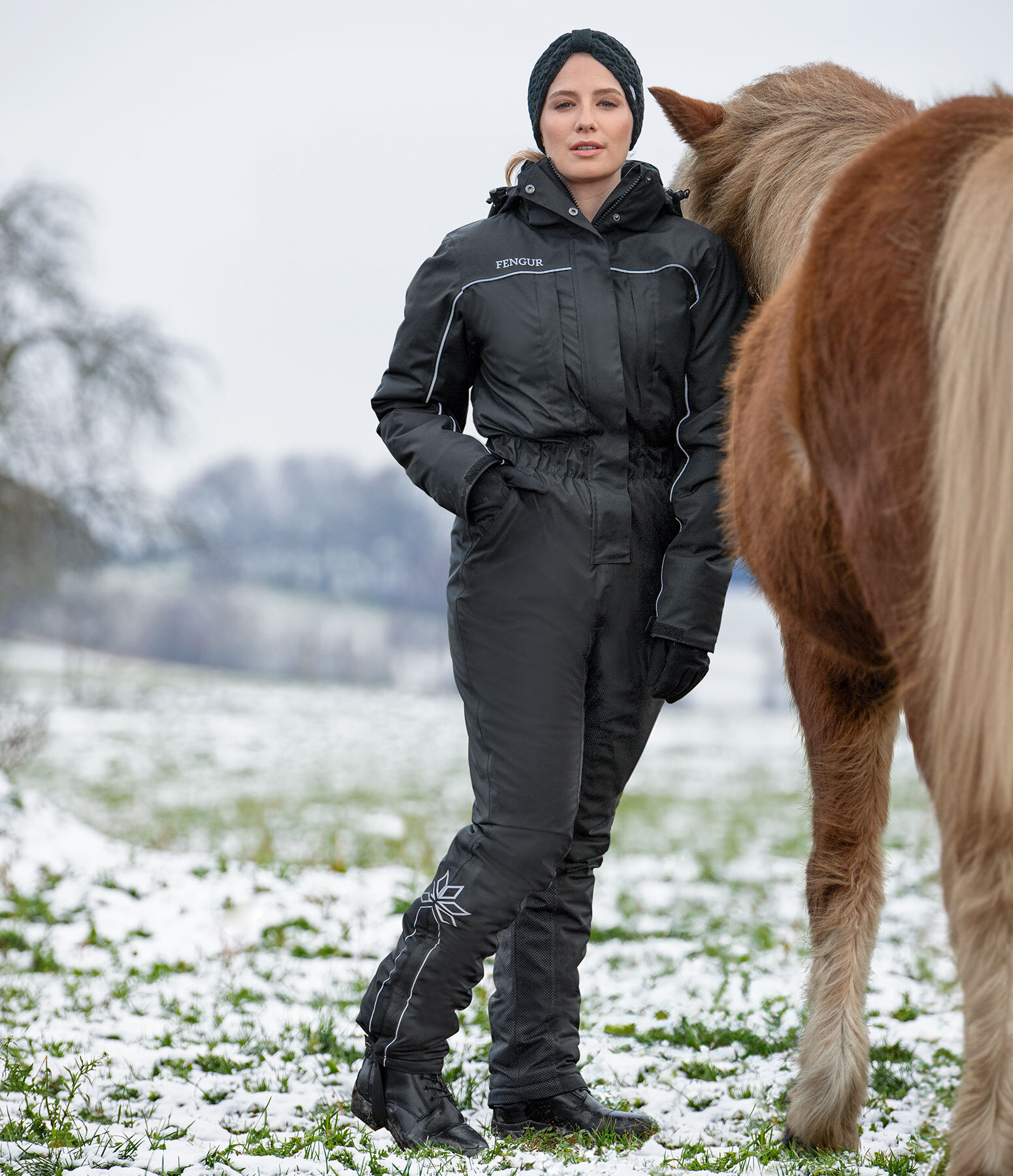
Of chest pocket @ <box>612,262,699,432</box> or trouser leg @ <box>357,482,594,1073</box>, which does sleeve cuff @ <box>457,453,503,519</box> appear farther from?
chest pocket @ <box>612,262,699,432</box>

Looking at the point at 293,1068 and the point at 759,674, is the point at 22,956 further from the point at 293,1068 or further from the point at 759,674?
the point at 759,674

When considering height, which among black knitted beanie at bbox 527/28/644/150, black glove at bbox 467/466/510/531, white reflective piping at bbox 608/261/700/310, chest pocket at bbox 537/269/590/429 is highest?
black knitted beanie at bbox 527/28/644/150

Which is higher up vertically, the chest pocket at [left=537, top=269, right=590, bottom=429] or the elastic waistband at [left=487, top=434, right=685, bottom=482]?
the chest pocket at [left=537, top=269, right=590, bottom=429]

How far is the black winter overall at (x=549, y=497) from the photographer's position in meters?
2.36

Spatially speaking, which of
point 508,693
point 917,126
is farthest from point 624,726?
point 917,126

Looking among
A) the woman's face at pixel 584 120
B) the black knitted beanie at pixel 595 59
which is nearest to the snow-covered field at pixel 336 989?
the woman's face at pixel 584 120

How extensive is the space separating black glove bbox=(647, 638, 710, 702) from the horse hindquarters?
7.8 inches

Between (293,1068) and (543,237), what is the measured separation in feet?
7.75

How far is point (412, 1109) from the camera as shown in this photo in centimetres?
238

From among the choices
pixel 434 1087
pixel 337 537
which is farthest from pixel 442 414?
pixel 337 537

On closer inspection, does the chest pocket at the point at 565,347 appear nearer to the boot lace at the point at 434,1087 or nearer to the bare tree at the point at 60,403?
the boot lace at the point at 434,1087

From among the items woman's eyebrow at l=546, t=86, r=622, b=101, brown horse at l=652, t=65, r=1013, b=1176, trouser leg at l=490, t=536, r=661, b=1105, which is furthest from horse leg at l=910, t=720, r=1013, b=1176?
woman's eyebrow at l=546, t=86, r=622, b=101

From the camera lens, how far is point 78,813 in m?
9.61

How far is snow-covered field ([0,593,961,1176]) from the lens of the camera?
243 centimetres
